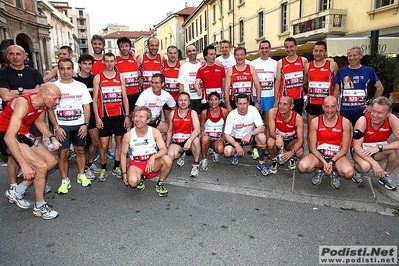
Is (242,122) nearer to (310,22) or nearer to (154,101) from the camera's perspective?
(154,101)

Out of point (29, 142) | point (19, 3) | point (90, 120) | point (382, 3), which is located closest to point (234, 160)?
point (90, 120)

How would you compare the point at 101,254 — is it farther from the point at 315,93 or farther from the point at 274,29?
the point at 274,29

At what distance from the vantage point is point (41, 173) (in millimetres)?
3795

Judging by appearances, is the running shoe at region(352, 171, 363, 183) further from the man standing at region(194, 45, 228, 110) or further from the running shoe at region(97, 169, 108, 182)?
the running shoe at region(97, 169, 108, 182)

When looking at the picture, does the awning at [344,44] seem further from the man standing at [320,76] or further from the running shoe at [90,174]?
the running shoe at [90,174]

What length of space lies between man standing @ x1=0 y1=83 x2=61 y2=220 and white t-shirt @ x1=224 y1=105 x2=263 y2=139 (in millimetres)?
2883

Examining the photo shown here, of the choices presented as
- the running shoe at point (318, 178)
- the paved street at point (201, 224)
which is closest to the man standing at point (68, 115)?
the paved street at point (201, 224)

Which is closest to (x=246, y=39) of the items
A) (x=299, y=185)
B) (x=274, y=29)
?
(x=274, y=29)

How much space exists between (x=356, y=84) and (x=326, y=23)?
12.2 metres

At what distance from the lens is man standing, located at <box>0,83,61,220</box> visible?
11.3 feet

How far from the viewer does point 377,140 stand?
177 inches

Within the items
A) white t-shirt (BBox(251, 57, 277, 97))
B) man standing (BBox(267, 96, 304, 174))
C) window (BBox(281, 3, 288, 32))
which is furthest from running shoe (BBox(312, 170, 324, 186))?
window (BBox(281, 3, 288, 32))

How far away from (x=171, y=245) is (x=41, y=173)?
201 centimetres

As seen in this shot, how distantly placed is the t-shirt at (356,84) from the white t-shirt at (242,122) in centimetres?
155
